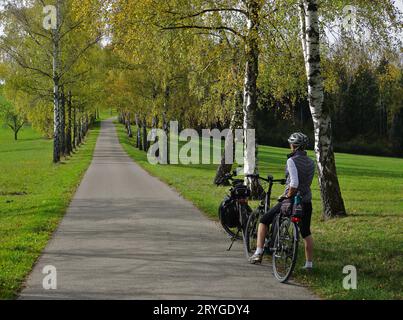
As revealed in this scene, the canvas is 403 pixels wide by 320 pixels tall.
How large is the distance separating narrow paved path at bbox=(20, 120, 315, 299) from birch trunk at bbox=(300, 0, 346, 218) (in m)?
2.81

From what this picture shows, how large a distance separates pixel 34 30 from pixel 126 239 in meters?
24.1

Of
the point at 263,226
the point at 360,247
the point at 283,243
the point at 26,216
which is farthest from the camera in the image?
the point at 26,216

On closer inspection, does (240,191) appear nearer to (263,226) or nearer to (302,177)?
(263,226)

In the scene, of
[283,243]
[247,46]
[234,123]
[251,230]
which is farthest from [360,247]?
[234,123]

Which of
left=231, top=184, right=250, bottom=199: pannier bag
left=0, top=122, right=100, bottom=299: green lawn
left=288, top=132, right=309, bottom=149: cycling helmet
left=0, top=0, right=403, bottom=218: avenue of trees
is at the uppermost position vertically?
left=0, top=0, right=403, bottom=218: avenue of trees

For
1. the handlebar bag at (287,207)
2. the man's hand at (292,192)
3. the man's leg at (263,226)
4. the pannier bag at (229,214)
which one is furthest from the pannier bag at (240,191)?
the man's hand at (292,192)

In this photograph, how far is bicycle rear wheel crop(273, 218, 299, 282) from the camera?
21.9 ft

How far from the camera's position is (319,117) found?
1171 centimetres

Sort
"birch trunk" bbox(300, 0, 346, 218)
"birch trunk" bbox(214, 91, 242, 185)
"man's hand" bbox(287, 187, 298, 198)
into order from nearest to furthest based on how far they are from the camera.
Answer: "man's hand" bbox(287, 187, 298, 198)
"birch trunk" bbox(300, 0, 346, 218)
"birch trunk" bbox(214, 91, 242, 185)

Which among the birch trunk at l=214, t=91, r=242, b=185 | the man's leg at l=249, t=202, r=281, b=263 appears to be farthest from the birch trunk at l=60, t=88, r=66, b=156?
the man's leg at l=249, t=202, r=281, b=263

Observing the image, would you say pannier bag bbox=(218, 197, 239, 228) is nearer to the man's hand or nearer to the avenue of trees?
the man's hand

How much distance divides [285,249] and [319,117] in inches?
213
